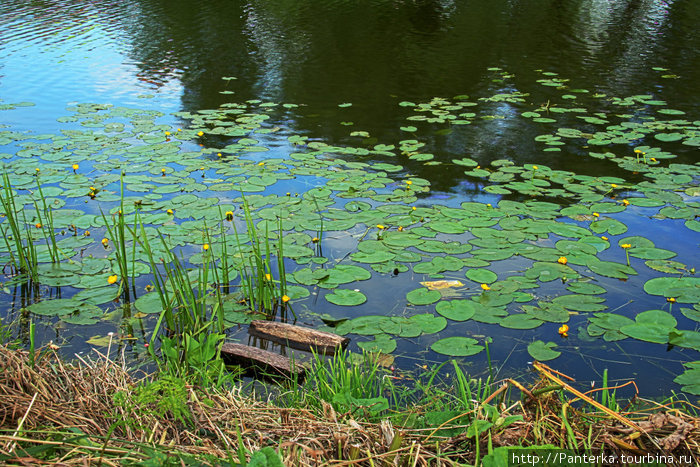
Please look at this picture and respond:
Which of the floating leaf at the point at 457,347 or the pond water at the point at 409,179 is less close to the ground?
the floating leaf at the point at 457,347

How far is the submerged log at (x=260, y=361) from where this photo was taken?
256 centimetres

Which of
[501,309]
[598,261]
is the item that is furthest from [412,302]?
[598,261]

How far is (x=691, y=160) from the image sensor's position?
5.06 metres

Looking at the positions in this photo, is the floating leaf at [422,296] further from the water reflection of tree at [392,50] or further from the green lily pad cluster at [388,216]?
the water reflection of tree at [392,50]

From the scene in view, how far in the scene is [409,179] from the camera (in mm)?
4781

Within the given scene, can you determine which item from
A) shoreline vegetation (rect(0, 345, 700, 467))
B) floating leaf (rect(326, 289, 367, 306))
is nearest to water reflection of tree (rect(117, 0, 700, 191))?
floating leaf (rect(326, 289, 367, 306))

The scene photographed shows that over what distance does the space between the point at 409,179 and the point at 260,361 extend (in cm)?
261

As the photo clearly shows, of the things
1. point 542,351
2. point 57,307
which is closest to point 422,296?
point 542,351

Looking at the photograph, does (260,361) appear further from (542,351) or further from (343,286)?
(542,351)

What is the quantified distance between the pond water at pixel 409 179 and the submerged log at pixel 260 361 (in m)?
0.34

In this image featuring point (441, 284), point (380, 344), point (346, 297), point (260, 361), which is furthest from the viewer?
point (441, 284)

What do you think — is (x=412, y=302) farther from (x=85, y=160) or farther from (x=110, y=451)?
(x=85, y=160)

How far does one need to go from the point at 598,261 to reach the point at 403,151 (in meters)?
2.51

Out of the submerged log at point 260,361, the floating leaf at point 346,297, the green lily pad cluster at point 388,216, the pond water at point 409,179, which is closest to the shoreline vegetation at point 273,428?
the submerged log at point 260,361
